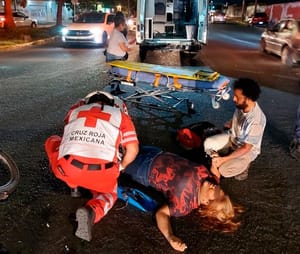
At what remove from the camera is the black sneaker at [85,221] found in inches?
111

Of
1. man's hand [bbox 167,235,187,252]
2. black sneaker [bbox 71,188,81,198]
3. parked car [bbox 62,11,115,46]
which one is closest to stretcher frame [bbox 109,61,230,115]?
black sneaker [bbox 71,188,81,198]

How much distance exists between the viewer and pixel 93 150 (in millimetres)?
2928

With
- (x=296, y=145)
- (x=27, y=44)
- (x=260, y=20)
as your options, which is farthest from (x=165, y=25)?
(x=260, y=20)

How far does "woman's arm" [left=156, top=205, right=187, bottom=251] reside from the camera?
291 cm

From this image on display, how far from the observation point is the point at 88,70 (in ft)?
35.8

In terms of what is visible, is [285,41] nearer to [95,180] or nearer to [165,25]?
[165,25]

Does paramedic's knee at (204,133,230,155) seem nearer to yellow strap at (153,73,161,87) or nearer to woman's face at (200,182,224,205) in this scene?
woman's face at (200,182,224,205)

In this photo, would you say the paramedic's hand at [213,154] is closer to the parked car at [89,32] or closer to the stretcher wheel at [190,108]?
the stretcher wheel at [190,108]

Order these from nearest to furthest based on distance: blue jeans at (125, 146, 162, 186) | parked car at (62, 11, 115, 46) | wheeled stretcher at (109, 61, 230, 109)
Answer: blue jeans at (125, 146, 162, 186) < wheeled stretcher at (109, 61, 230, 109) < parked car at (62, 11, 115, 46)

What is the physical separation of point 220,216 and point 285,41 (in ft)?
38.6

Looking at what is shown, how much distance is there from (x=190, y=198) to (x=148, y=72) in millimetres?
3341

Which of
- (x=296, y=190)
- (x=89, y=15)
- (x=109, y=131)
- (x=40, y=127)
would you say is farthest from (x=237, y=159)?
(x=89, y=15)

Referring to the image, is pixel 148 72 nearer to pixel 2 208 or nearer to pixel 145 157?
pixel 145 157

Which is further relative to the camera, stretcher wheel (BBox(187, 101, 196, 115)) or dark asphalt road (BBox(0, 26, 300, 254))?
stretcher wheel (BBox(187, 101, 196, 115))
